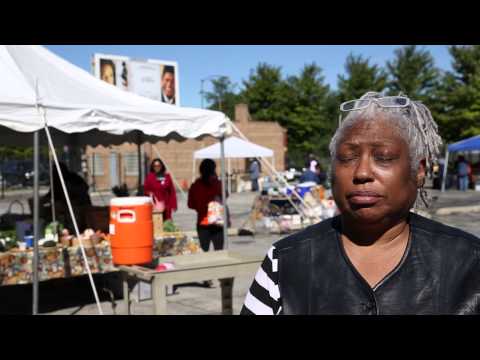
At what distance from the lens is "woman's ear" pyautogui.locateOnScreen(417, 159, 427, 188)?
60.5 inches

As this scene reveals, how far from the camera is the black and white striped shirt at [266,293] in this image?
148cm

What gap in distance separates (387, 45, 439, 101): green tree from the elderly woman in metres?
38.1

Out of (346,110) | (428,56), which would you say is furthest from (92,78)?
(428,56)

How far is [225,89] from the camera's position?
7844 cm

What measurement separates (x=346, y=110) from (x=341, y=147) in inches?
6.1

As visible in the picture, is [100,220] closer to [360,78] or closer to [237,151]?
[237,151]

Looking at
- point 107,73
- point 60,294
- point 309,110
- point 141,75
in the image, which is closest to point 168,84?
point 141,75

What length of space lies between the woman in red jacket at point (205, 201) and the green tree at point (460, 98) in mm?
29544

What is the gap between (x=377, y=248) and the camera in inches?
58.8

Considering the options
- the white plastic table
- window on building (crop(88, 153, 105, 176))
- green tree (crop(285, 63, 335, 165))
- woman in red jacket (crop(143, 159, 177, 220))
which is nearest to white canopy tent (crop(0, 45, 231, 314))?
the white plastic table

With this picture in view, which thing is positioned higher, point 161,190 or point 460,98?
point 460,98

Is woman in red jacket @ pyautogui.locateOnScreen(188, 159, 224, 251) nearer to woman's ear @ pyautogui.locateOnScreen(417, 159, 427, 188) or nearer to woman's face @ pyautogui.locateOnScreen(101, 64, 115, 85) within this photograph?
woman's ear @ pyautogui.locateOnScreen(417, 159, 427, 188)

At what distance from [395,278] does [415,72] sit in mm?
39563
